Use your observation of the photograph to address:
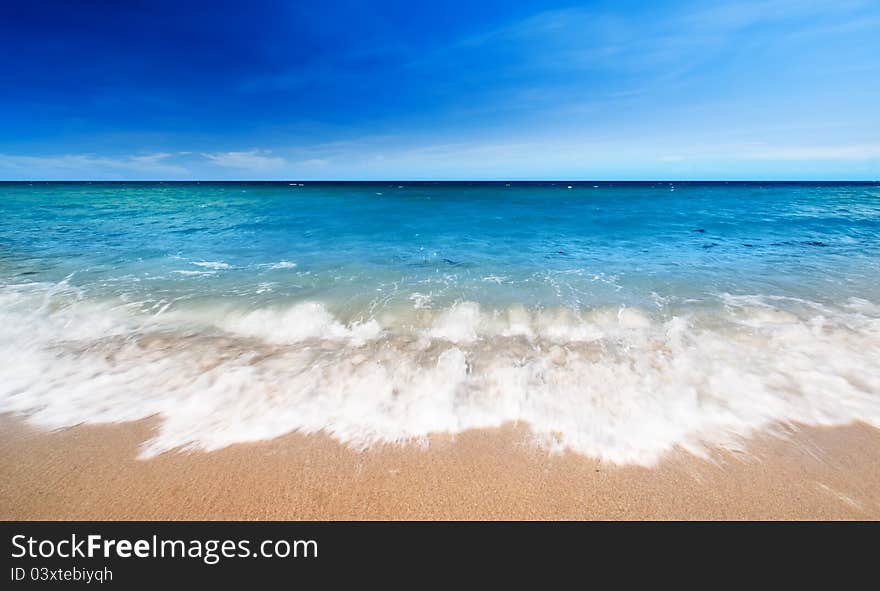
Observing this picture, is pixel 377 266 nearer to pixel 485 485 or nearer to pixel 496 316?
pixel 496 316

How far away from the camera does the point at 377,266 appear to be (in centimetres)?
1083

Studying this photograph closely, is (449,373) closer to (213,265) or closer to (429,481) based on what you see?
(429,481)

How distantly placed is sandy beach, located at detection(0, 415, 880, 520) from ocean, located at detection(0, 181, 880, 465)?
216mm

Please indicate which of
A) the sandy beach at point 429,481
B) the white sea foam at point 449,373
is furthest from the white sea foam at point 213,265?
the sandy beach at point 429,481

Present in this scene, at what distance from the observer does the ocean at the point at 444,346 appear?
11.9 feet

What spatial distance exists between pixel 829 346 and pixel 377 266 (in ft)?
32.4
